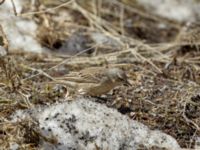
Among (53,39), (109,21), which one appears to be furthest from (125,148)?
(109,21)

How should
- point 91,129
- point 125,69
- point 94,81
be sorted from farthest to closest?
point 125,69 → point 94,81 → point 91,129

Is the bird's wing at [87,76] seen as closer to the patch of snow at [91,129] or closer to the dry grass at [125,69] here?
the dry grass at [125,69]

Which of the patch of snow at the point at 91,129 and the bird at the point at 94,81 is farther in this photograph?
the bird at the point at 94,81

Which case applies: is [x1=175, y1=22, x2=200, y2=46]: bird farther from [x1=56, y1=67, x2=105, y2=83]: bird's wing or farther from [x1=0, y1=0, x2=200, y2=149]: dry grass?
[x1=56, y1=67, x2=105, y2=83]: bird's wing

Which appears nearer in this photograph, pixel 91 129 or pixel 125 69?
pixel 91 129

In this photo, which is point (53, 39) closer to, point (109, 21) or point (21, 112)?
point (109, 21)

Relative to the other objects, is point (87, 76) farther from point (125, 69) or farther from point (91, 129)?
point (125, 69)

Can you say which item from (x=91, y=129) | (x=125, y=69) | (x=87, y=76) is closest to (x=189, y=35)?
(x=125, y=69)

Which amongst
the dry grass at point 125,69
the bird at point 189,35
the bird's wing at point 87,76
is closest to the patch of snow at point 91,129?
the dry grass at point 125,69

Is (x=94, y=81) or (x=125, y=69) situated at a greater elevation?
(x=94, y=81)
